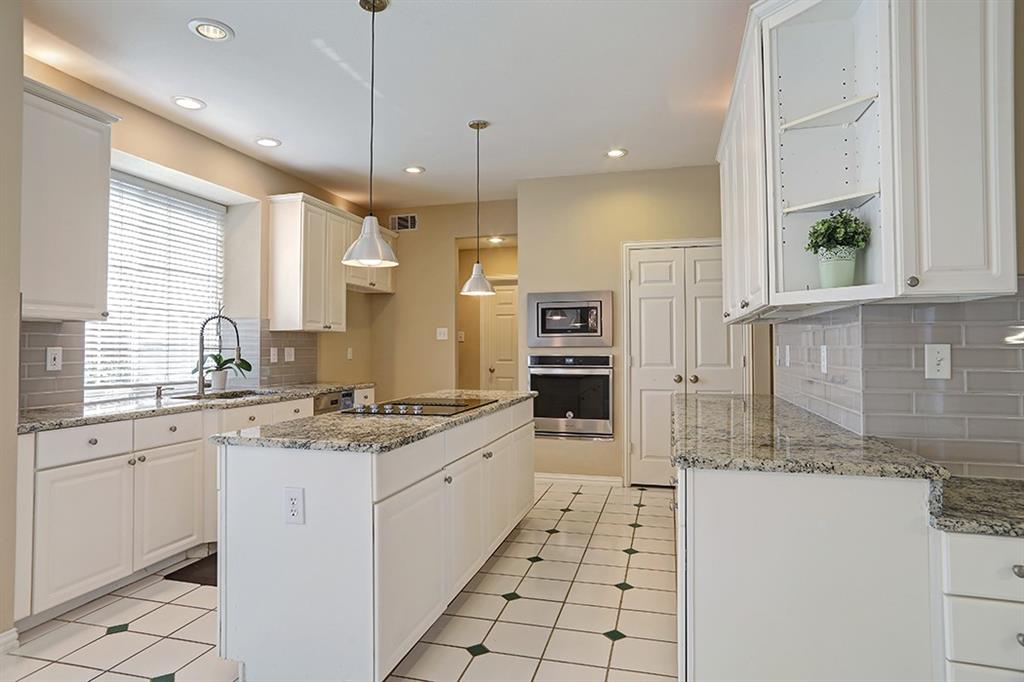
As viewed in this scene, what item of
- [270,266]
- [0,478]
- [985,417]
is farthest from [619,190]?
[0,478]

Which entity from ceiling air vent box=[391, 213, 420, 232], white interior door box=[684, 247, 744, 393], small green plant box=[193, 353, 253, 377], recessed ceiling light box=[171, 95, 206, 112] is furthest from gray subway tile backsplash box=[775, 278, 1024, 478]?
ceiling air vent box=[391, 213, 420, 232]

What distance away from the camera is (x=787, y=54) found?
1.91 meters

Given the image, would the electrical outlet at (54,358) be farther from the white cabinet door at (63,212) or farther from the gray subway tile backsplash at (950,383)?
the gray subway tile backsplash at (950,383)

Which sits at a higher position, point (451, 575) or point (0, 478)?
point (0, 478)

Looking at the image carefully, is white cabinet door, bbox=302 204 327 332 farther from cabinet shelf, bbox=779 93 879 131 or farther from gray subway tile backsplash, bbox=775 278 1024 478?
gray subway tile backsplash, bbox=775 278 1024 478

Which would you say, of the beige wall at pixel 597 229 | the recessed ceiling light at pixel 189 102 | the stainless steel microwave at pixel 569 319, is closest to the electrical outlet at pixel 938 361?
the beige wall at pixel 597 229

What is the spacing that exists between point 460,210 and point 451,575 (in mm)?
4168

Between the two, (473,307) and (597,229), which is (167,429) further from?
(473,307)

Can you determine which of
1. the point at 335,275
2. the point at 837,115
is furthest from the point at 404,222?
the point at 837,115

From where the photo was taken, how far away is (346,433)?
206 centimetres

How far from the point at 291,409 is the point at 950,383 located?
3649 mm

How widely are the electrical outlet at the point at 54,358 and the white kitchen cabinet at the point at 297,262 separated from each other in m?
1.61

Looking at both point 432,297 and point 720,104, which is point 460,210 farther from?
point 720,104

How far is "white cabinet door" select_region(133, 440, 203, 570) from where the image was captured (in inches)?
115
